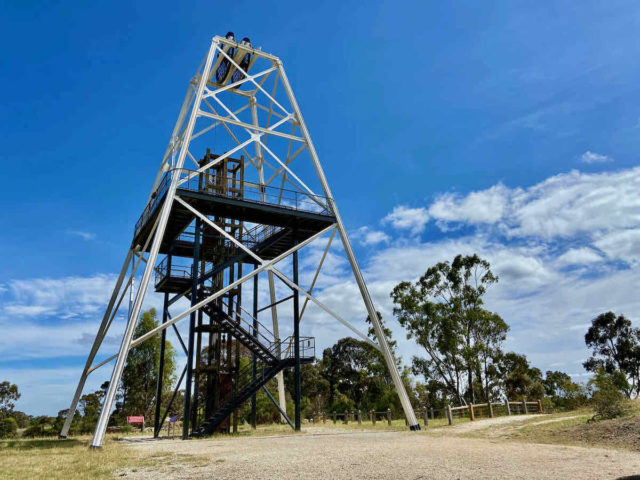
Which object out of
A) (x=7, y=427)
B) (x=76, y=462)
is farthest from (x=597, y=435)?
(x=7, y=427)

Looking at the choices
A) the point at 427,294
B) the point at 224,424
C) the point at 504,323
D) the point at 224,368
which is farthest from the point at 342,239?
the point at 504,323

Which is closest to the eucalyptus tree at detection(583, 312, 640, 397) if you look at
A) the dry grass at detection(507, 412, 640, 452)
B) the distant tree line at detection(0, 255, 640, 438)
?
the distant tree line at detection(0, 255, 640, 438)

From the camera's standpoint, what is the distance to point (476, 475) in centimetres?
805

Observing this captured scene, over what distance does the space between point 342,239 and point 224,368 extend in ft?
26.7

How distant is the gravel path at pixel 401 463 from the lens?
8250 millimetres

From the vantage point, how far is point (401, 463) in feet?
31.2

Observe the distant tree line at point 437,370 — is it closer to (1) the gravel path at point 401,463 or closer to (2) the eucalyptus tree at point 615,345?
(2) the eucalyptus tree at point 615,345

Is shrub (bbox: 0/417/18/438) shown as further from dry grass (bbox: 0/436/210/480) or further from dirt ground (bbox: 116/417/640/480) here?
dirt ground (bbox: 116/417/640/480)

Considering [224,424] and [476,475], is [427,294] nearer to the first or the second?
[224,424]

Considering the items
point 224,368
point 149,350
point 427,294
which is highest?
point 427,294

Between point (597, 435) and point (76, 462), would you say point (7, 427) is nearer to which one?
point (76, 462)

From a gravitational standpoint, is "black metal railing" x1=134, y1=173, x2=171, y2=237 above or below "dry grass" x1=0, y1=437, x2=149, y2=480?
above

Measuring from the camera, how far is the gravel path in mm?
8250

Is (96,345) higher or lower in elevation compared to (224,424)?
higher
